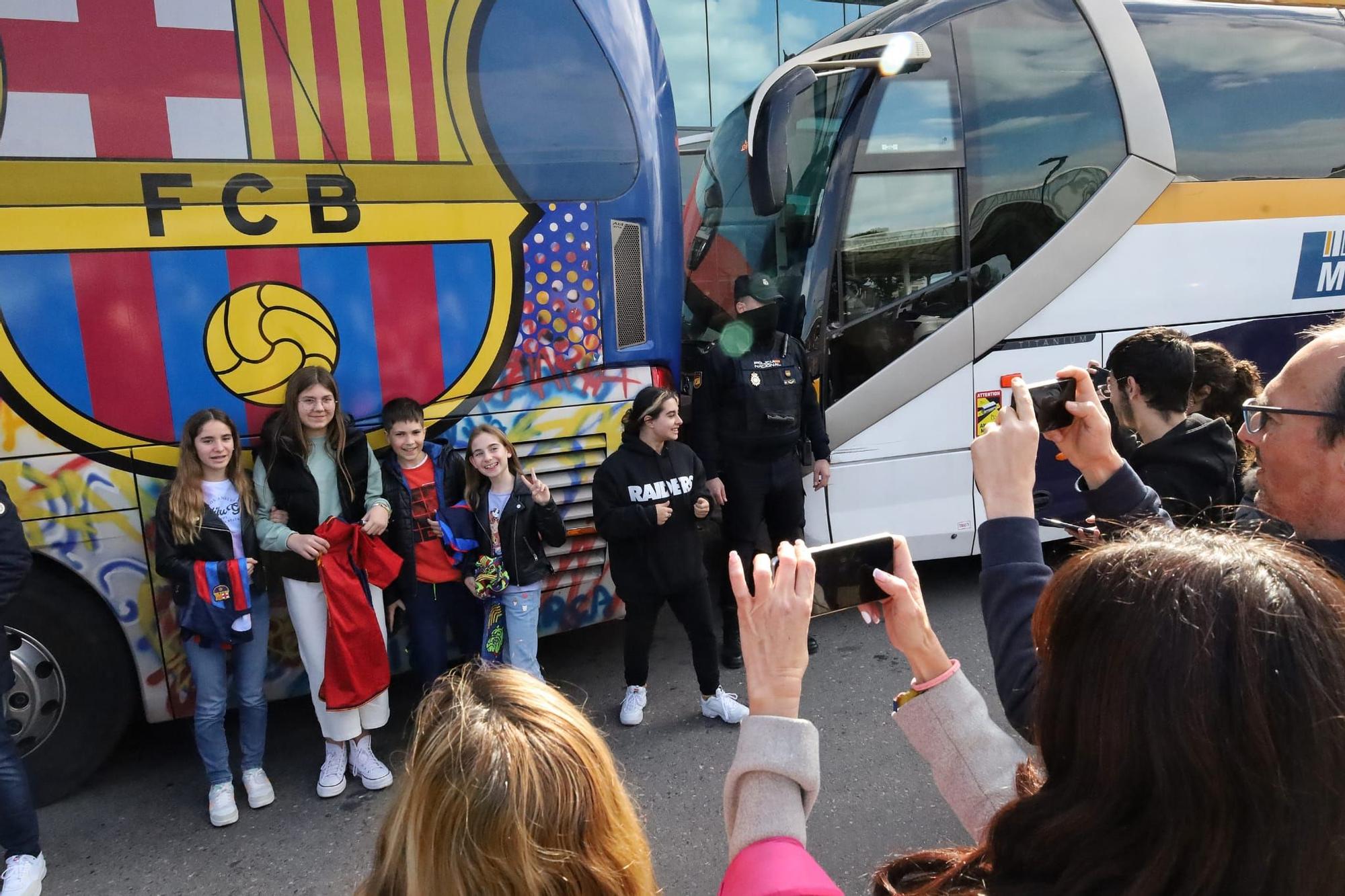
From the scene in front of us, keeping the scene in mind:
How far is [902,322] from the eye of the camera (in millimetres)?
4930

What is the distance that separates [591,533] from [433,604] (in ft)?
2.59

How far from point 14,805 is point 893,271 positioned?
14.1ft

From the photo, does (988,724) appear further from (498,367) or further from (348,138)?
(348,138)

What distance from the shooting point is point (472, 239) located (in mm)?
3846

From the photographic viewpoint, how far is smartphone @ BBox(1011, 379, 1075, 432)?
1936 millimetres

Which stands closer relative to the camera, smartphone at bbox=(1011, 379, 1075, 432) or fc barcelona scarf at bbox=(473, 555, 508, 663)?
smartphone at bbox=(1011, 379, 1075, 432)

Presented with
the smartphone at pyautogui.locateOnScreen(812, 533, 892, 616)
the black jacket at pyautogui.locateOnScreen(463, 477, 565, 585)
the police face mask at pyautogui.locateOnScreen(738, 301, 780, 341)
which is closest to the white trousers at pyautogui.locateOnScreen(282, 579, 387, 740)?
the black jacket at pyautogui.locateOnScreen(463, 477, 565, 585)

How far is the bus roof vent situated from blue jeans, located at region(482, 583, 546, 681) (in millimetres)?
1189

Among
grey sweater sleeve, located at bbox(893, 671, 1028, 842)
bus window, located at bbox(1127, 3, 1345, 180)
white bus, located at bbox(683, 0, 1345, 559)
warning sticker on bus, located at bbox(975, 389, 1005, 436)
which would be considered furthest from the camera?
bus window, located at bbox(1127, 3, 1345, 180)

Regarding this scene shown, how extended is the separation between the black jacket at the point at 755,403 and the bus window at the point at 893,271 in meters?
0.27

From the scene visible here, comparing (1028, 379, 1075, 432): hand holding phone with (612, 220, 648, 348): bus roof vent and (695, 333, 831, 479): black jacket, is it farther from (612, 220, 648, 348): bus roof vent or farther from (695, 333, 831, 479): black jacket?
(695, 333, 831, 479): black jacket

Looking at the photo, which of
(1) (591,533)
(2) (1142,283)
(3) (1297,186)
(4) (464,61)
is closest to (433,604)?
(1) (591,533)

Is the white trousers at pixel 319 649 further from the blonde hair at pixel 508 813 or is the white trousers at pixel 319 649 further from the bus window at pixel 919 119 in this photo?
the bus window at pixel 919 119

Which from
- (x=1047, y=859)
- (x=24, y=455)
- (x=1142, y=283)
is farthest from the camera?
(x=1142, y=283)
